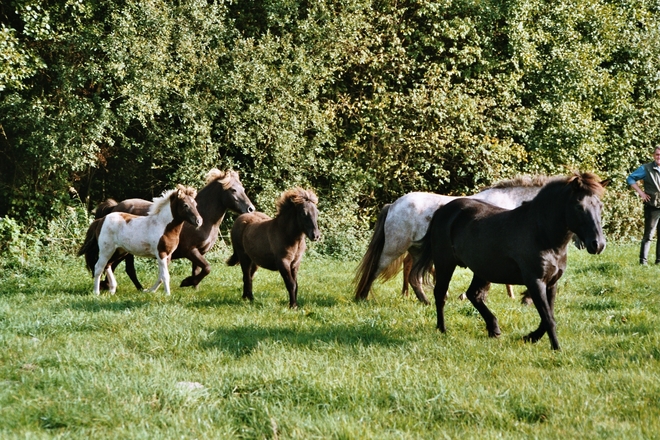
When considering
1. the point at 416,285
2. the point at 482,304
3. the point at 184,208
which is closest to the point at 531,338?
the point at 482,304

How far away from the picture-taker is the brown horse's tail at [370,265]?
10.3 metres

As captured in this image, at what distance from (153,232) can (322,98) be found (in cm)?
1181

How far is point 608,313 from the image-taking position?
862 cm

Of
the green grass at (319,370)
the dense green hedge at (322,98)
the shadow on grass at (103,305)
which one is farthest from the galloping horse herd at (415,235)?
the dense green hedge at (322,98)

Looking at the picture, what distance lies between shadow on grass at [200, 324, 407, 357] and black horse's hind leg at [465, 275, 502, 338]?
100cm

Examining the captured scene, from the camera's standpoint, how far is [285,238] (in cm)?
985

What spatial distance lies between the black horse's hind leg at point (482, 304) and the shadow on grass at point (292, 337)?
3.29ft

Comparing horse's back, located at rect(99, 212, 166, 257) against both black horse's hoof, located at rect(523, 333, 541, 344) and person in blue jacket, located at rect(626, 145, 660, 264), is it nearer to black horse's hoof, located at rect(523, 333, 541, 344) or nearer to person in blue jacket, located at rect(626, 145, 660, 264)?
black horse's hoof, located at rect(523, 333, 541, 344)

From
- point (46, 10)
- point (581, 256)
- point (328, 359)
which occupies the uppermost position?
point (46, 10)

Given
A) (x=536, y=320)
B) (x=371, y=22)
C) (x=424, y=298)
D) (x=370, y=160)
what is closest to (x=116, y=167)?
→ (x=370, y=160)

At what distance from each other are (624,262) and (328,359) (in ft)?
32.5

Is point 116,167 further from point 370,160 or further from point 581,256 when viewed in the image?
point 581,256

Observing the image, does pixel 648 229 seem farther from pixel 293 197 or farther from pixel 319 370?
pixel 319 370

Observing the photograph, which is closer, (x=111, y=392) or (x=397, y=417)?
(x=397, y=417)
